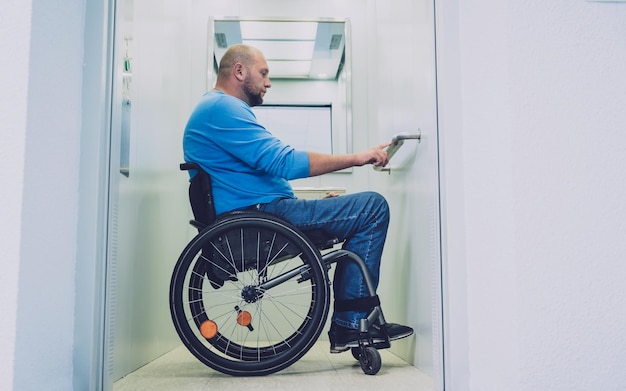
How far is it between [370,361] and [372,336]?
8 centimetres

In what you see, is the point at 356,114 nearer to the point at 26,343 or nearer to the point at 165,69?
the point at 165,69

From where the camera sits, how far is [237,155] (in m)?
2.13

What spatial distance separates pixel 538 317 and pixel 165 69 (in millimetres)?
1926

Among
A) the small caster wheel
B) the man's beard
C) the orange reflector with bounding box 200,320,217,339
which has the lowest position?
the small caster wheel

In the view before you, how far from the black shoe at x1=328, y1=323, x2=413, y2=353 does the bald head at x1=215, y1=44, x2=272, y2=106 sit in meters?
0.99

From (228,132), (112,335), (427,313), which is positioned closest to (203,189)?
(228,132)

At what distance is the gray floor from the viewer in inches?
70.1

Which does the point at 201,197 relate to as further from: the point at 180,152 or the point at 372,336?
the point at 180,152

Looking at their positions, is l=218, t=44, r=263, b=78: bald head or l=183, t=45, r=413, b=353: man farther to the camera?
l=218, t=44, r=263, b=78: bald head

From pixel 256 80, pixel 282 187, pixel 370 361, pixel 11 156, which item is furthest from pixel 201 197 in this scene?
pixel 11 156

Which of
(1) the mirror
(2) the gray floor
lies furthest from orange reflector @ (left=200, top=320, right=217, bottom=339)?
(1) the mirror

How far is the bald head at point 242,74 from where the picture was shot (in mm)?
2393

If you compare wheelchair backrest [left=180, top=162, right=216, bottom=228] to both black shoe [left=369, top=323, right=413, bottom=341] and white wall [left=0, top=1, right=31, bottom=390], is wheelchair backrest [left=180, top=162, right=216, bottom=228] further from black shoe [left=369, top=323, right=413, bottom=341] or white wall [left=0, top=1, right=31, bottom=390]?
white wall [left=0, top=1, right=31, bottom=390]

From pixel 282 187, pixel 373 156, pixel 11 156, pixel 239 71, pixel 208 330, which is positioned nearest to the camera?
pixel 11 156
